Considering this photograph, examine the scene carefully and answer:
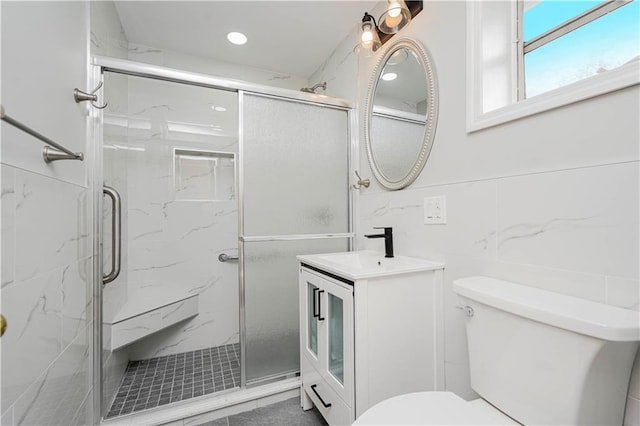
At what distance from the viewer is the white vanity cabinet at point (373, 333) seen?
3.59 feet

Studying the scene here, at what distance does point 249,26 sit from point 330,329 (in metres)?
2.13

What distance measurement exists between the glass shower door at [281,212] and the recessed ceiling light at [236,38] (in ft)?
2.52

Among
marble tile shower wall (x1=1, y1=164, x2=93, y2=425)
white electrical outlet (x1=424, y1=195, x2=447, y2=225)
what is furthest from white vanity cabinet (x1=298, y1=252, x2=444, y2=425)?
marble tile shower wall (x1=1, y1=164, x2=93, y2=425)

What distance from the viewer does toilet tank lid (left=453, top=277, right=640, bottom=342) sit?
0.62 m

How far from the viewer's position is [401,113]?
159 centimetres

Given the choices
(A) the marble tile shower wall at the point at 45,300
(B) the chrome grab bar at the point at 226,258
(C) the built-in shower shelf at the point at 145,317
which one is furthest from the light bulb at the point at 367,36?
(C) the built-in shower shelf at the point at 145,317

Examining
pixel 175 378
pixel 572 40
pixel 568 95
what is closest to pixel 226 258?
pixel 175 378

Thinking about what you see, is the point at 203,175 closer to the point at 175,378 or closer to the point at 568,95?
the point at 175,378

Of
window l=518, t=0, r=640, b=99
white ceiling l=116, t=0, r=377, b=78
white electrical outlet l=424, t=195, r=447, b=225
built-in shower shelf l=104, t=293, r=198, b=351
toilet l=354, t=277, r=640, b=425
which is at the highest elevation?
white ceiling l=116, t=0, r=377, b=78

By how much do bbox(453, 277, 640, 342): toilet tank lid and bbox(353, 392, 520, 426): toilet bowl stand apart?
33cm

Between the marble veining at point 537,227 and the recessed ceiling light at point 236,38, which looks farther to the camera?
the recessed ceiling light at point 236,38

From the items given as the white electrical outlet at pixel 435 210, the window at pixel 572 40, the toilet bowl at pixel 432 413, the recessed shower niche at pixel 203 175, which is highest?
the window at pixel 572 40

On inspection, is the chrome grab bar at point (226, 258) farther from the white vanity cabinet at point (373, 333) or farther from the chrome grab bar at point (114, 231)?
the white vanity cabinet at point (373, 333)

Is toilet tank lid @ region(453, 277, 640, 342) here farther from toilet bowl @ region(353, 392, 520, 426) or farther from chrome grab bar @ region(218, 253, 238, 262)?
chrome grab bar @ region(218, 253, 238, 262)
